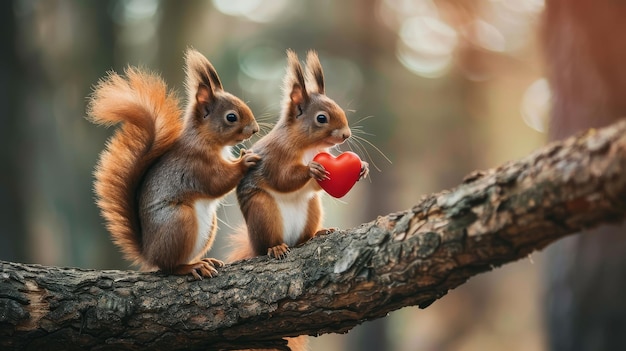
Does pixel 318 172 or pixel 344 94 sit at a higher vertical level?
pixel 344 94

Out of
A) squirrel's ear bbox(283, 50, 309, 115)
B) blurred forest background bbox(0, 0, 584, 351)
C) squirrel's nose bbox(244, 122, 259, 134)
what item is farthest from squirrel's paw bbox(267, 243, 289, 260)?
blurred forest background bbox(0, 0, 584, 351)

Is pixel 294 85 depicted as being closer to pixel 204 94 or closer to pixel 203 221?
pixel 204 94

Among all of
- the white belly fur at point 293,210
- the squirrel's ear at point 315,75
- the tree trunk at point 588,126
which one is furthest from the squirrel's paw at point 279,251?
the tree trunk at point 588,126

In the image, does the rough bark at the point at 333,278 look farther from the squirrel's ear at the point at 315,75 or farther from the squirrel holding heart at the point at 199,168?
the squirrel's ear at the point at 315,75

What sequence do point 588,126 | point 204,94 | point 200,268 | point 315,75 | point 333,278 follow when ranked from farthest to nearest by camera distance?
point 588,126 < point 315,75 < point 204,94 < point 200,268 < point 333,278

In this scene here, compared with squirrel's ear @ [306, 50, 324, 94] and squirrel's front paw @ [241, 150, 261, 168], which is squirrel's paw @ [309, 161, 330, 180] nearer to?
squirrel's front paw @ [241, 150, 261, 168]

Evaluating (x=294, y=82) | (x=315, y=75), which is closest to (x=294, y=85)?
(x=294, y=82)

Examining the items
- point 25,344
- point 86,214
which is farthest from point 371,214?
point 25,344
